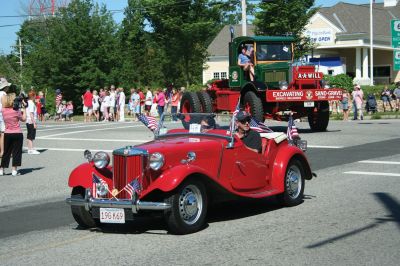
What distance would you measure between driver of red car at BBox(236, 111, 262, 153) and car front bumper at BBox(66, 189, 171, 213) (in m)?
2.04

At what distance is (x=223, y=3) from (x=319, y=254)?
58.1 m

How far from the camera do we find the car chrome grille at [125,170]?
8.04 metres

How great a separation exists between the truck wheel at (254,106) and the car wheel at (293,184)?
1072cm

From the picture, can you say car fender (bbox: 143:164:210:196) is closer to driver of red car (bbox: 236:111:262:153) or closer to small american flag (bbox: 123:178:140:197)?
small american flag (bbox: 123:178:140:197)

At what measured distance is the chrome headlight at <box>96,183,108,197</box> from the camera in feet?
27.1

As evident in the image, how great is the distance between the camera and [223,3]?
208 feet

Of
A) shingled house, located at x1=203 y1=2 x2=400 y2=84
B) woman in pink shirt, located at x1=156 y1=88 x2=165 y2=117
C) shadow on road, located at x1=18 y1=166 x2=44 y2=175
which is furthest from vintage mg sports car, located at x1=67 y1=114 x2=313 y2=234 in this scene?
shingled house, located at x1=203 y1=2 x2=400 y2=84

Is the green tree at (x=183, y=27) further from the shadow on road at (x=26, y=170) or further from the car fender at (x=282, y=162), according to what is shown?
the car fender at (x=282, y=162)

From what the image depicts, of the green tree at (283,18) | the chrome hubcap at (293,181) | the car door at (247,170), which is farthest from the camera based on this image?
the green tree at (283,18)

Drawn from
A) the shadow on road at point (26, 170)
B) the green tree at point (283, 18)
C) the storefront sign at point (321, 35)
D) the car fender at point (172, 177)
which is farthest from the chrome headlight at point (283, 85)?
the storefront sign at point (321, 35)

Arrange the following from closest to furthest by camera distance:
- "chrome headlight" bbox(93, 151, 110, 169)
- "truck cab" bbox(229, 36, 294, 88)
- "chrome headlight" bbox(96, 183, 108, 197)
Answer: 1. "chrome headlight" bbox(96, 183, 108, 197)
2. "chrome headlight" bbox(93, 151, 110, 169)
3. "truck cab" bbox(229, 36, 294, 88)

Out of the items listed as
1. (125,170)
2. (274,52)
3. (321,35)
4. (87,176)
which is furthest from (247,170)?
(321,35)

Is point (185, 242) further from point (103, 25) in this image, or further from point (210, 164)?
point (103, 25)

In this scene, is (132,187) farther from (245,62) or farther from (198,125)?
(245,62)
